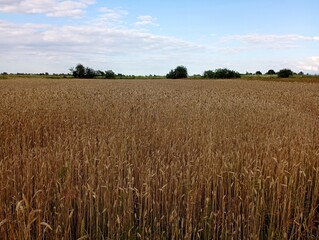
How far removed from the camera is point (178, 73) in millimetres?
105750

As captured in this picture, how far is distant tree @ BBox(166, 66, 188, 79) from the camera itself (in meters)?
104

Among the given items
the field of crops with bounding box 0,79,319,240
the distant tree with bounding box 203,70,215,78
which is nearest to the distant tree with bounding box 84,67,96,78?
the distant tree with bounding box 203,70,215,78

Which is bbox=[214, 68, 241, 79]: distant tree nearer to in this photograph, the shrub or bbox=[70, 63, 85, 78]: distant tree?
the shrub

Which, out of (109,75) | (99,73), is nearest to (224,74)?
(109,75)

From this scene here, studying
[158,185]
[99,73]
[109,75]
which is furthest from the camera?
[99,73]

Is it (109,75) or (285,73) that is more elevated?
(285,73)

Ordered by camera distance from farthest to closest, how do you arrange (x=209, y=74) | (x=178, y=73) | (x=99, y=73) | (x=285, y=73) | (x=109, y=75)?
(x=178, y=73) → (x=209, y=74) → (x=99, y=73) → (x=109, y=75) → (x=285, y=73)

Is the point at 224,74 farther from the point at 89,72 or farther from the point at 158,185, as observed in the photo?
the point at 158,185

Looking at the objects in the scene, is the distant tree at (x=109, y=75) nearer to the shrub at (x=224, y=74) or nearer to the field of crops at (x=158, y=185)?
the shrub at (x=224, y=74)

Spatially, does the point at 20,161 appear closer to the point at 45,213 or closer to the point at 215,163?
the point at 45,213

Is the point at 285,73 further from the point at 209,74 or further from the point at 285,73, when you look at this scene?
the point at 209,74

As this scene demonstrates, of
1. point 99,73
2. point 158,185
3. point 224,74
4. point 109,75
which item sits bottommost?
point 158,185

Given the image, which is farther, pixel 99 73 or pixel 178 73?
pixel 178 73

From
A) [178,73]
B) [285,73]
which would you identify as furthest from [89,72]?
[285,73]
